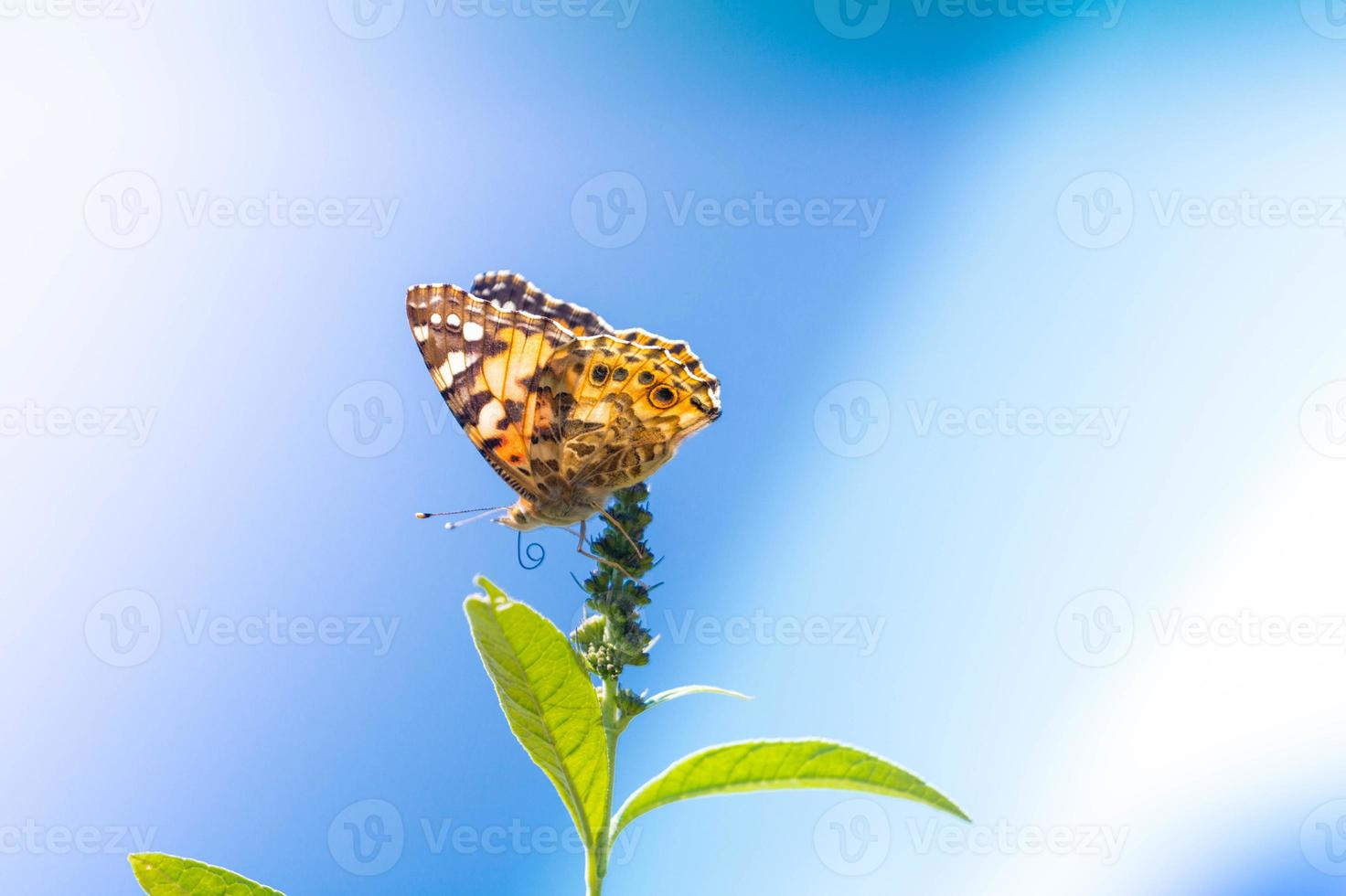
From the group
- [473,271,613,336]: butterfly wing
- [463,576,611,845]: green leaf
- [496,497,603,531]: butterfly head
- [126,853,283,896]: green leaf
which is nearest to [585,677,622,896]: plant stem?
[463,576,611,845]: green leaf

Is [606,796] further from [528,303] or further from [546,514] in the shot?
[528,303]

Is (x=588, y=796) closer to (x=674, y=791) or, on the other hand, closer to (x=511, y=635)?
(x=674, y=791)

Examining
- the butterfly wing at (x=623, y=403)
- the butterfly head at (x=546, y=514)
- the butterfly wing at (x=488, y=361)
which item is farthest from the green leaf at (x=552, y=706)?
the butterfly wing at (x=488, y=361)

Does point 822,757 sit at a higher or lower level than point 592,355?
lower

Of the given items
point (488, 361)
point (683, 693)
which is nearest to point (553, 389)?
point (488, 361)

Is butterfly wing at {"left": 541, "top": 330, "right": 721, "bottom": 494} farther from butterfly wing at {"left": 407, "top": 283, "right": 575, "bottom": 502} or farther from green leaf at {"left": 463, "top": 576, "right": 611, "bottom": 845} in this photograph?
green leaf at {"left": 463, "top": 576, "right": 611, "bottom": 845}

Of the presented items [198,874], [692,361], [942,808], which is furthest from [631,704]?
[692,361]
